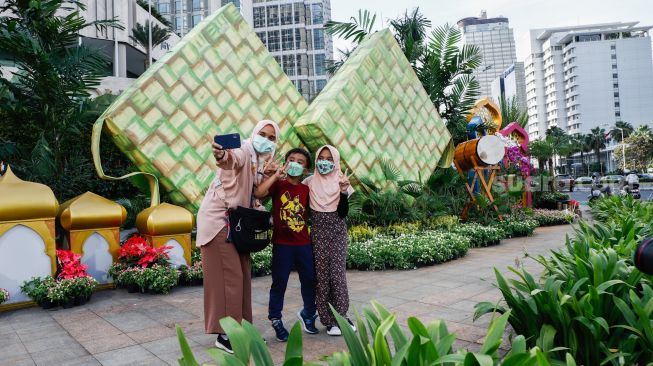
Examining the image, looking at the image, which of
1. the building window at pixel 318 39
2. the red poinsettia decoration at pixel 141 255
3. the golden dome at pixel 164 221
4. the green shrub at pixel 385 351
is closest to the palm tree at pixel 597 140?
the building window at pixel 318 39

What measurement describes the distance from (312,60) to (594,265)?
45.8 m

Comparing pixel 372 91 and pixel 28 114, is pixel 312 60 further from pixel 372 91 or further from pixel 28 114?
pixel 28 114

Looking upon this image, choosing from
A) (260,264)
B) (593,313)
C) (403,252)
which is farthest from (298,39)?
(593,313)

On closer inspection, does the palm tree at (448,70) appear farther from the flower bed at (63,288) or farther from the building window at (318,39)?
the building window at (318,39)

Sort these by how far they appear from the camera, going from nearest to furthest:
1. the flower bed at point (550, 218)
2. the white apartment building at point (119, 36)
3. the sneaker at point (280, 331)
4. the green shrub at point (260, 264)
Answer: the sneaker at point (280, 331)
the green shrub at point (260, 264)
the flower bed at point (550, 218)
the white apartment building at point (119, 36)

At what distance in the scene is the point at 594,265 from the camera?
286cm

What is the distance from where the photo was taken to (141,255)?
17.7 feet

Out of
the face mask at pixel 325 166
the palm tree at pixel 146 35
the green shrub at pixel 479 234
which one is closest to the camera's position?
the face mask at pixel 325 166

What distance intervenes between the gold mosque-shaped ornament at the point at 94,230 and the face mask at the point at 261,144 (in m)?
2.91

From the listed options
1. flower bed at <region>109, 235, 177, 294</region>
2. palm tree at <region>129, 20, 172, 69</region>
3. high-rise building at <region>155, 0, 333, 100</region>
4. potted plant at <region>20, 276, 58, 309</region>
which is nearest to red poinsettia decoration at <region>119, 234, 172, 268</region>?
flower bed at <region>109, 235, 177, 294</region>

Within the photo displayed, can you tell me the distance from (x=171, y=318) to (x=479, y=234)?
591 cm

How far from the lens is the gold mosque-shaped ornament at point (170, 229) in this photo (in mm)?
5578

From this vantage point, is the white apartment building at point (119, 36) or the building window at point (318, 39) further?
the building window at point (318, 39)

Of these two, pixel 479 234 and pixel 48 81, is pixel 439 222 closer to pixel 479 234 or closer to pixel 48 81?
pixel 479 234
